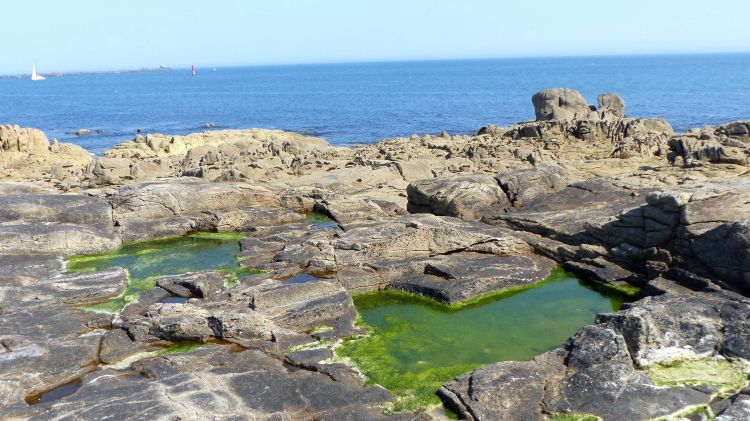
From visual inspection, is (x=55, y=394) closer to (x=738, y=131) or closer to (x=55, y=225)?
(x=55, y=225)

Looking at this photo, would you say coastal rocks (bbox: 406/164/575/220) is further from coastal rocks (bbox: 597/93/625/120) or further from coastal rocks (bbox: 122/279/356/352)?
coastal rocks (bbox: 597/93/625/120)

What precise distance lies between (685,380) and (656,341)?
125 centimetres

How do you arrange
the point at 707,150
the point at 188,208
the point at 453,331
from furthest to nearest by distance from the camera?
the point at 707,150 → the point at 188,208 → the point at 453,331

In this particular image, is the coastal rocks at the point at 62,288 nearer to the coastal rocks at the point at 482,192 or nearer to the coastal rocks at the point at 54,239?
the coastal rocks at the point at 54,239

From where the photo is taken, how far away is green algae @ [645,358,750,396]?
493 inches

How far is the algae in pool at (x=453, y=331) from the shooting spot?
14023 millimetres

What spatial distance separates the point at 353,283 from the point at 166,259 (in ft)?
23.4

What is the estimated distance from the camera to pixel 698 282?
17.0m

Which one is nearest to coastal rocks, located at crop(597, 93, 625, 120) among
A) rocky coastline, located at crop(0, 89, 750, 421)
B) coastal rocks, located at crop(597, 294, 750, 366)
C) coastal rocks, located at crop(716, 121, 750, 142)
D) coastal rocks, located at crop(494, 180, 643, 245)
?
coastal rocks, located at crop(716, 121, 750, 142)

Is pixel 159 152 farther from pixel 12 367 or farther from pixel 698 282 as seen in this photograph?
pixel 698 282

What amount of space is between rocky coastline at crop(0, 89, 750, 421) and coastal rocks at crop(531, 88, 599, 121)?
1516cm

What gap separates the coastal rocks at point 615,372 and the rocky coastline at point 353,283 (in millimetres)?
41

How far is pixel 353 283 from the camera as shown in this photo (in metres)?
19.4

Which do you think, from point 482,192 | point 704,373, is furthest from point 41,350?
point 482,192
